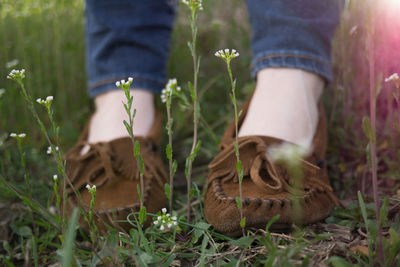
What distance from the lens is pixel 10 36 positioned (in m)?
2.21

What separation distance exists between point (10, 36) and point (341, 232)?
6.92ft

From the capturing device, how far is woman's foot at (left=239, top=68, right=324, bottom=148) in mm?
1159

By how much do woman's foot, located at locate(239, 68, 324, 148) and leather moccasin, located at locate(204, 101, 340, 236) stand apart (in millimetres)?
62

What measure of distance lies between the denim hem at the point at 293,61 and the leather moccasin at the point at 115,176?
0.50m

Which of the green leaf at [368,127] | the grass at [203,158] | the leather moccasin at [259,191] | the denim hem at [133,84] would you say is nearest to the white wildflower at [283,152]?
the leather moccasin at [259,191]

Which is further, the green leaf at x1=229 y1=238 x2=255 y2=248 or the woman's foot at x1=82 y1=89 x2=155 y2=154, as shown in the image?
the woman's foot at x1=82 y1=89 x2=155 y2=154

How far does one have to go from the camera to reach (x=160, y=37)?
1.69 m

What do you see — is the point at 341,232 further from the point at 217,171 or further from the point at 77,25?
the point at 77,25

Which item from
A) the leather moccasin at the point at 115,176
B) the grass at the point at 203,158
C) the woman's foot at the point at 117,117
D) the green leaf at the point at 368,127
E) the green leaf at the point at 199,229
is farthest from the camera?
the woman's foot at the point at 117,117

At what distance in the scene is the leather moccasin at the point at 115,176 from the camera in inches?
44.7

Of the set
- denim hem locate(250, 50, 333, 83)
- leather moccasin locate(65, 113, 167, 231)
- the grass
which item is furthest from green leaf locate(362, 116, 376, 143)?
leather moccasin locate(65, 113, 167, 231)

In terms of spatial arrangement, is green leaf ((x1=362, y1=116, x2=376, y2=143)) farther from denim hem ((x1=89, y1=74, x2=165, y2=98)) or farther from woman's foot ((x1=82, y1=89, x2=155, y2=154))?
denim hem ((x1=89, y1=74, x2=165, y2=98))

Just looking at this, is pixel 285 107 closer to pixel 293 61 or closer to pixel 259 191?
pixel 293 61

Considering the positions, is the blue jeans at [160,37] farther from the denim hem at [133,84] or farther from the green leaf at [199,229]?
the green leaf at [199,229]
